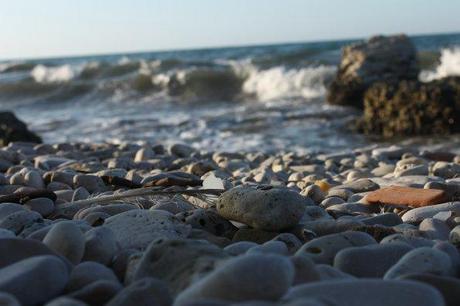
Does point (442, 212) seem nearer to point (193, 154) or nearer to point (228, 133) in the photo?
point (193, 154)

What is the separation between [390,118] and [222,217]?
276 inches

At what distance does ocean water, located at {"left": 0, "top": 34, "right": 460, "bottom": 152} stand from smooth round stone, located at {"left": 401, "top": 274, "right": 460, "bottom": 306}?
5538mm

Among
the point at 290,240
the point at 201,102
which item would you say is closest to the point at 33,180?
the point at 290,240

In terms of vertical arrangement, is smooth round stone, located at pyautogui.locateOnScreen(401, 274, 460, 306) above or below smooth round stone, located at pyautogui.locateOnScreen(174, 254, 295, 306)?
below

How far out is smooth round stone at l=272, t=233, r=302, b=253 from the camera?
1.79m

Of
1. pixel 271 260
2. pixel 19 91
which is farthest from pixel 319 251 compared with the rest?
pixel 19 91

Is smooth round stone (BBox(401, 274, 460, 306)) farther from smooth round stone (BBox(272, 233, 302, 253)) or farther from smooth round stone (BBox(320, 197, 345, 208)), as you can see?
smooth round stone (BBox(320, 197, 345, 208))

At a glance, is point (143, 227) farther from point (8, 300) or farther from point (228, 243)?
point (8, 300)

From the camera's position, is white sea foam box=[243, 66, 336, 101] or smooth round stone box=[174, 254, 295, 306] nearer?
smooth round stone box=[174, 254, 295, 306]

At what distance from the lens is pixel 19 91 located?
20.7m

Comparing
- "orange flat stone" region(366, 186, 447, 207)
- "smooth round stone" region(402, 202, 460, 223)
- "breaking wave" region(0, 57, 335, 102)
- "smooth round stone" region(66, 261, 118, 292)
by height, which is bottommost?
"breaking wave" region(0, 57, 335, 102)

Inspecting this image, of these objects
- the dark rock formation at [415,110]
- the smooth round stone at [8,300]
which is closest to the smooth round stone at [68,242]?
the smooth round stone at [8,300]

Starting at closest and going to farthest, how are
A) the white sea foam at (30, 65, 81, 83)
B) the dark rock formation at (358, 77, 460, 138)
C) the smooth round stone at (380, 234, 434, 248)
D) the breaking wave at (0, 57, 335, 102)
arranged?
the smooth round stone at (380, 234, 434, 248)
the dark rock formation at (358, 77, 460, 138)
the breaking wave at (0, 57, 335, 102)
the white sea foam at (30, 65, 81, 83)

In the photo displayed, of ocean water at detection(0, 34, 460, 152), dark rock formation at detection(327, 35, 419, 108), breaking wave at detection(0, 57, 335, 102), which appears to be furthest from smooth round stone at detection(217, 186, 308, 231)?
breaking wave at detection(0, 57, 335, 102)
